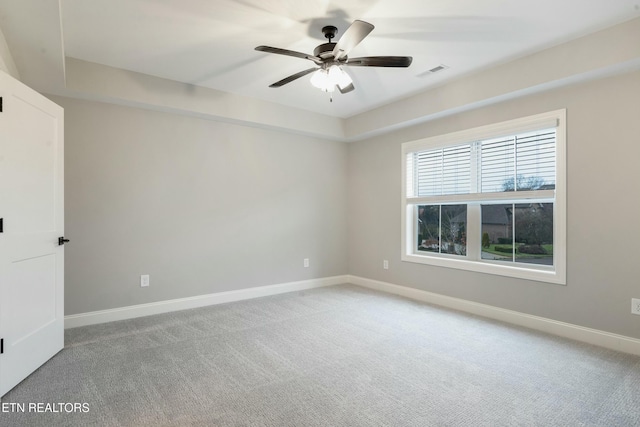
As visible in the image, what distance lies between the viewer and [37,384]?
2.27 m

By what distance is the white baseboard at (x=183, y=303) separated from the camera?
11.3 ft

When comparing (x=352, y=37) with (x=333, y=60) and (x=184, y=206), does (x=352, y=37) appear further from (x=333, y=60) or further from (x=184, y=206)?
(x=184, y=206)

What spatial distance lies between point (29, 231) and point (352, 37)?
2619mm

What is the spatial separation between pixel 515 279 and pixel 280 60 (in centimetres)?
323

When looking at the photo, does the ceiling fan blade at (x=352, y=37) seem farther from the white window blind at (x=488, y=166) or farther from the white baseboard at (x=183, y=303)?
the white baseboard at (x=183, y=303)

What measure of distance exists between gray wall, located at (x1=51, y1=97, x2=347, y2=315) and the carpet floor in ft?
1.98

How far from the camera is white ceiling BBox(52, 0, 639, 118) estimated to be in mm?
2441

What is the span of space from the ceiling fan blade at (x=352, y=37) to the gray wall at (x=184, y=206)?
2.35 m

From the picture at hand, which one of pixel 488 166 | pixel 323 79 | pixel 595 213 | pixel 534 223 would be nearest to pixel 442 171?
pixel 488 166

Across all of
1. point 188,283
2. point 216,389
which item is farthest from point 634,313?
point 188,283

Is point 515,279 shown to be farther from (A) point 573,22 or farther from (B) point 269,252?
(B) point 269,252

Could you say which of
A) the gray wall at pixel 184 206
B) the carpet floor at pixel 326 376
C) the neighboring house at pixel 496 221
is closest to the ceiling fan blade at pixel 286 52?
the gray wall at pixel 184 206

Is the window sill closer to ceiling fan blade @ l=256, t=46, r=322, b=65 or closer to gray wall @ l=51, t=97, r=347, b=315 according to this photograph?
gray wall @ l=51, t=97, r=347, b=315

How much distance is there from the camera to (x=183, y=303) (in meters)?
4.03
